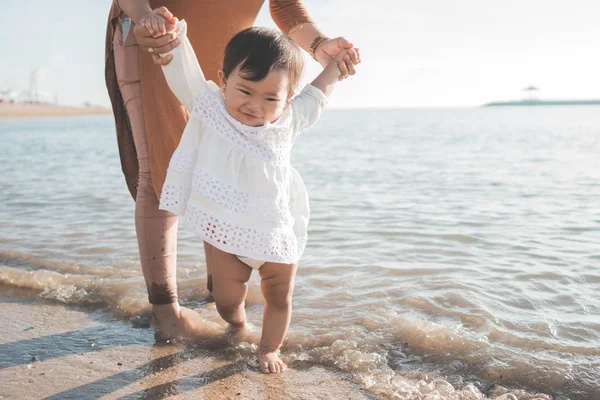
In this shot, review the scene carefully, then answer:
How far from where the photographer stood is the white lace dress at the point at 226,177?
212 centimetres

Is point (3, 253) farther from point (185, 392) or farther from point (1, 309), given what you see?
point (185, 392)

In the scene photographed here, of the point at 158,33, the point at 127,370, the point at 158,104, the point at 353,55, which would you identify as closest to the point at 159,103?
the point at 158,104

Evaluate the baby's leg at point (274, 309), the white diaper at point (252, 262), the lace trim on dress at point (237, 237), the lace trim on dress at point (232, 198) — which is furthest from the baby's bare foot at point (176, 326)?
the lace trim on dress at point (232, 198)

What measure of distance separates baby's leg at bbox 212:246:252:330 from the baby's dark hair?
0.70 metres

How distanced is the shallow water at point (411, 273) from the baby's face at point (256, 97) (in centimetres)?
103

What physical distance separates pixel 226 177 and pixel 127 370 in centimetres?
84

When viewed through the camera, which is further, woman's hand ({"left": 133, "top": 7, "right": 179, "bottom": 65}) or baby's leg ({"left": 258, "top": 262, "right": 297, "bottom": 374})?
baby's leg ({"left": 258, "top": 262, "right": 297, "bottom": 374})

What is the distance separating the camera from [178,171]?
2164 millimetres

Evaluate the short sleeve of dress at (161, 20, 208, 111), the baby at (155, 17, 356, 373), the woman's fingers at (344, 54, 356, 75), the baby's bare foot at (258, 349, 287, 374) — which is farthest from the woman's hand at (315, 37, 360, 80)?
the baby's bare foot at (258, 349, 287, 374)

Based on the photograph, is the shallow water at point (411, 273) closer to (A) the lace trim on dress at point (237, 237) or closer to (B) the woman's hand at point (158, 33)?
(A) the lace trim on dress at point (237, 237)

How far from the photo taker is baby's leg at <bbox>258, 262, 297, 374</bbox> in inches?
88.7

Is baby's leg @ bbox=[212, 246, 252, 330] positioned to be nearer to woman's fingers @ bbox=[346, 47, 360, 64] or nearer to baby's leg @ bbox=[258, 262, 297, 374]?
baby's leg @ bbox=[258, 262, 297, 374]

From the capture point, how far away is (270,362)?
89.8 inches

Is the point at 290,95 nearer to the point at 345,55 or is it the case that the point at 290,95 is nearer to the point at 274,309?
the point at 345,55
